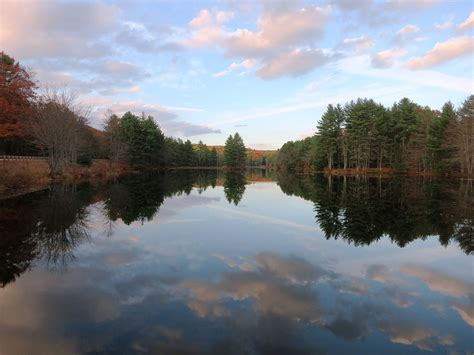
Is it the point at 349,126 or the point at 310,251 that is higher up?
the point at 349,126

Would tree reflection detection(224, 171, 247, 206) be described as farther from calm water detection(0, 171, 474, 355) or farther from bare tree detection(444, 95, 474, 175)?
bare tree detection(444, 95, 474, 175)

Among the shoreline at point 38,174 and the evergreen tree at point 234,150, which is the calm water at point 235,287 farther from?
the evergreen tree at point 234,150

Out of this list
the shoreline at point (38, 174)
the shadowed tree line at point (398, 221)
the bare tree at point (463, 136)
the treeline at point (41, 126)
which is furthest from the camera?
the bare tree at point (463, 136)

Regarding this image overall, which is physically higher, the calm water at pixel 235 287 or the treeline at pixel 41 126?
the treeline at pixel 41 126

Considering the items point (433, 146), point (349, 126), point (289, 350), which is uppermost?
point (349, 126)

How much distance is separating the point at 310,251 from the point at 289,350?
557cm

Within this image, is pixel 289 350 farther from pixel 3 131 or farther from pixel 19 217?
pixel 3 131

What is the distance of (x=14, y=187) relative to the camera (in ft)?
87.4

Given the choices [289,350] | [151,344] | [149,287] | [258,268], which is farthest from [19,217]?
[289,350]

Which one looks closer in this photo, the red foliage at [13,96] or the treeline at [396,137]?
the red foliage at [13,96]

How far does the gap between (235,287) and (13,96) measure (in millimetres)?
46530

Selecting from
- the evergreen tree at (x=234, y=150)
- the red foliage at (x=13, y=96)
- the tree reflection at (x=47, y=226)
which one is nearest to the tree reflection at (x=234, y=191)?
the tree reflection at (x=47, y=226)

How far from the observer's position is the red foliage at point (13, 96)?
132 feet

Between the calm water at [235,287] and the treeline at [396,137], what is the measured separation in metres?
45.8
